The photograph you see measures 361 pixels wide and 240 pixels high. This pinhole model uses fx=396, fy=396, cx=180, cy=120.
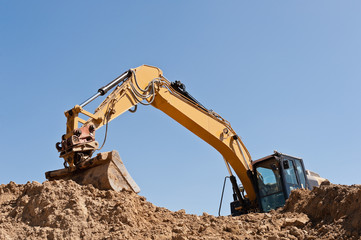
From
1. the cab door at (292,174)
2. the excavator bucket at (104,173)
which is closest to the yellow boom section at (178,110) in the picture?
the cab door at (292,174)

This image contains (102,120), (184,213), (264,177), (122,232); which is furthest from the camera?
(264,177)

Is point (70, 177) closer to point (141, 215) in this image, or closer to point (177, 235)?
point (141, 215)

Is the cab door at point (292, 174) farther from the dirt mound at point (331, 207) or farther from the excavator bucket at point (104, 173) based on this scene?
the excavator bucket at point (104, 173)

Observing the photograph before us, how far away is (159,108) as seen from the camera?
9523mm

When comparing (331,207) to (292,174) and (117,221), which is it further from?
(292,174)

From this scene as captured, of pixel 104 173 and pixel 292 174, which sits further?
pixel 292 174

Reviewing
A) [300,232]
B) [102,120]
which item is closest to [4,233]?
[102,120]

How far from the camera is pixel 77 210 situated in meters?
4.94

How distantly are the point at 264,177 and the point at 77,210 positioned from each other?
5.78 meters

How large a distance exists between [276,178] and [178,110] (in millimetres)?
2823

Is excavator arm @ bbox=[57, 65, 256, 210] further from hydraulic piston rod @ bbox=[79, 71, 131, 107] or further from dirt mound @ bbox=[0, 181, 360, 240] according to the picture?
dirt mound @ bbox=[0, 181, 360, 240]

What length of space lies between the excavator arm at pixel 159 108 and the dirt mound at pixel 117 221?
116 cm

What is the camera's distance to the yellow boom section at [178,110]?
26.3ft

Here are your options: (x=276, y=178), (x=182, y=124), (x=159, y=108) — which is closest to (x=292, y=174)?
(x=276, y=178)
